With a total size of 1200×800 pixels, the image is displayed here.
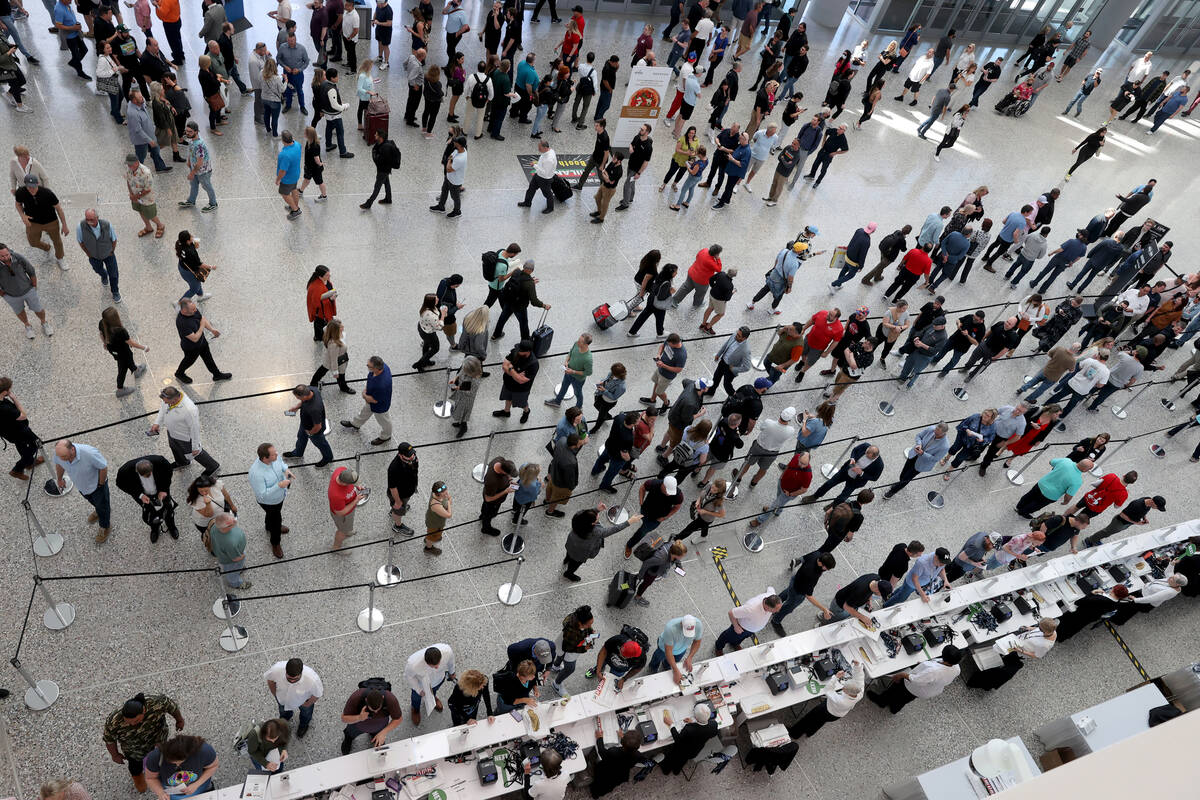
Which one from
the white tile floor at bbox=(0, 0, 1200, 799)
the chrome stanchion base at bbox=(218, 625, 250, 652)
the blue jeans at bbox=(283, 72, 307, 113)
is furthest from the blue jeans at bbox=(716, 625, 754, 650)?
the blue jeans at bbox=(283, 72, 307, 113)

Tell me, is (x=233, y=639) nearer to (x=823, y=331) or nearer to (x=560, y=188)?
(x=823, y=331)

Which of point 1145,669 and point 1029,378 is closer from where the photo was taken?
point 1145,669

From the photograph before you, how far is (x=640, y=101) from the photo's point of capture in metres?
14.3

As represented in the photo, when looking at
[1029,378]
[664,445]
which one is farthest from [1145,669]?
[664,445]

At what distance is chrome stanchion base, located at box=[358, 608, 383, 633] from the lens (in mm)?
7598

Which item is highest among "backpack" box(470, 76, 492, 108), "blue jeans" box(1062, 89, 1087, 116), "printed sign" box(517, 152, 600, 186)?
"blue jeans" box(1062, 89, 1087, 116)

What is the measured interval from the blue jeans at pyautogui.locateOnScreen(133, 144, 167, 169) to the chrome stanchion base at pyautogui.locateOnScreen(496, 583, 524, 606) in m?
8.44

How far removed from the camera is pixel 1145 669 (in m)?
9.41

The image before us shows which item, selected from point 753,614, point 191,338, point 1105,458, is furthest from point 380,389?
point 1105,458

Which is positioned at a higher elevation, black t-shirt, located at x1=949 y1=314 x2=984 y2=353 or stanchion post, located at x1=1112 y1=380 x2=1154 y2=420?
black t-shirt, located at x1=949 y1=314 x2=984 y2=353

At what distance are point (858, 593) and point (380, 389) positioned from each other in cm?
533

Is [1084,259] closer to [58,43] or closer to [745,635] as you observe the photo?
[745,635]

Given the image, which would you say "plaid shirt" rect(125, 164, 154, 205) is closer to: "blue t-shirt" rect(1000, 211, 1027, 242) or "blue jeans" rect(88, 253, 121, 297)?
"blue jeans" rect(88, 253, 121, 297)

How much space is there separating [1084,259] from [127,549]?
1744 cm
